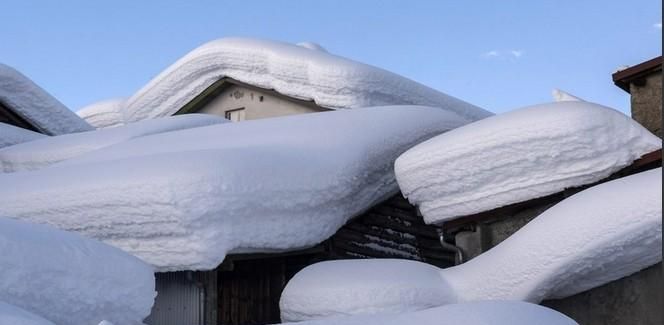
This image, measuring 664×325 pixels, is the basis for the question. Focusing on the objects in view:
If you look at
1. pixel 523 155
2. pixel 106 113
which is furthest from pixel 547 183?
pixel 106 113

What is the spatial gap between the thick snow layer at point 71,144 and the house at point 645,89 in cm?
631

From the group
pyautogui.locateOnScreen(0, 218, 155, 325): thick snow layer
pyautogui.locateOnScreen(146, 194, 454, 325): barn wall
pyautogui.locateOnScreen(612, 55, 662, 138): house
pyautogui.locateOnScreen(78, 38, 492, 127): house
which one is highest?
pyautogui.locateOnScreen(78, 38, 492, 127): house

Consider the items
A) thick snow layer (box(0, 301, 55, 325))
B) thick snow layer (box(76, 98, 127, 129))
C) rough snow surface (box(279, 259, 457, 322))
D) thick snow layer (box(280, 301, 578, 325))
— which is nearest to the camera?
thick snow layer (box(0, 301, 55, 325))

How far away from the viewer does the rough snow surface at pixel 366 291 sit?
7.90 metres

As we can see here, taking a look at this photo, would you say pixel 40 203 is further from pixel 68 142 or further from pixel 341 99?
pixel 341 99

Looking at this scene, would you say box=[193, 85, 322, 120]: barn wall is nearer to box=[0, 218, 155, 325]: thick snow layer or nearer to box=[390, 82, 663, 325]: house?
box=[390, 82, 663, 325]: house

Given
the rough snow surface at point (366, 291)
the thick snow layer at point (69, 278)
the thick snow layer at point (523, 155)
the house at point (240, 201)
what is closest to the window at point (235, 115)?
the house at point (240, 201)

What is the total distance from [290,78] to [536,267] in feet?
25.0

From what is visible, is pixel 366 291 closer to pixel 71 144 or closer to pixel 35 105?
pixel 71 144

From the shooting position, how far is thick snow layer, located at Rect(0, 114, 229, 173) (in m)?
12.6

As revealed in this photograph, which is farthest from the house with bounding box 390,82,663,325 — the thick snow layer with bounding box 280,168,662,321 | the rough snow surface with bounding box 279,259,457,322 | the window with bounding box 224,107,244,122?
the window with bounding box 224,107,244,122

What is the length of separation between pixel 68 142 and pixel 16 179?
9.69ft

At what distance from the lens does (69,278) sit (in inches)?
235

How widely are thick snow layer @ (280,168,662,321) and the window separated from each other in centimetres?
725
